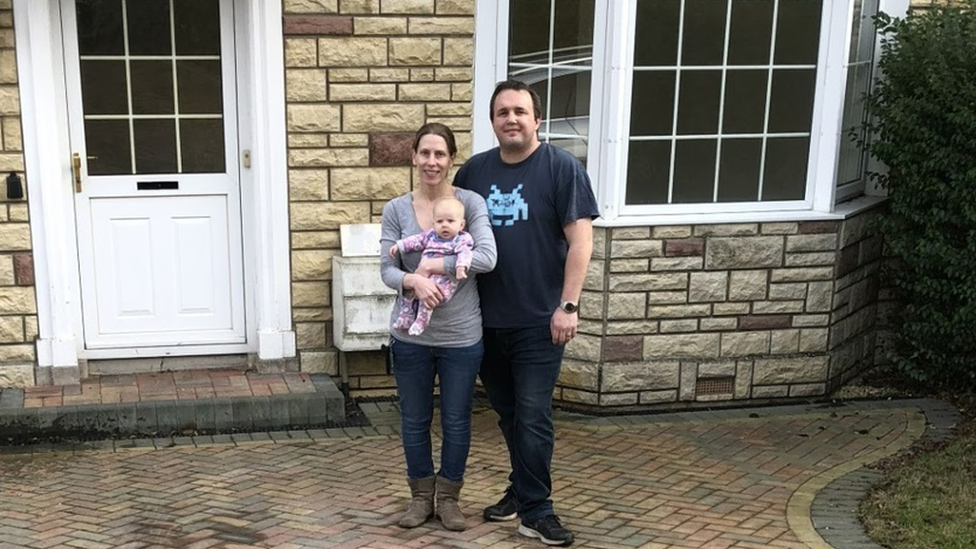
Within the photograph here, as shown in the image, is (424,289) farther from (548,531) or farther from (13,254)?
(13,254)

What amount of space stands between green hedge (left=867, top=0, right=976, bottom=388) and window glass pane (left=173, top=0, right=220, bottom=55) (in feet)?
12.9

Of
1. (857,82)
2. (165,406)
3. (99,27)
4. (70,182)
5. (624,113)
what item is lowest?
(165,406)

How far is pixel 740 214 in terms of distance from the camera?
6.11 meters

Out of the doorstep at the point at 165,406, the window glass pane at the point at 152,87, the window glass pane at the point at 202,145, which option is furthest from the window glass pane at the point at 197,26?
the doorstep at the point at 165,406

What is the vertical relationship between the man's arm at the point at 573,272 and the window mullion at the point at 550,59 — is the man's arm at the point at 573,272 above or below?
below

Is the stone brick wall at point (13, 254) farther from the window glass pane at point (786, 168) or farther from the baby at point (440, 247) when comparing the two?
the window glass pane at point (786, 168)

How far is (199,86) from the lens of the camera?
19.3ft

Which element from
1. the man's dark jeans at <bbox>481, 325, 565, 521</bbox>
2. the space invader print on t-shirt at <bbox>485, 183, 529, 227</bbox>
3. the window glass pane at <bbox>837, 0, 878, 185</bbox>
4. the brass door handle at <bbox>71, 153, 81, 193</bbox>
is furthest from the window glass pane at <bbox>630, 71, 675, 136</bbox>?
the brass door handle at <bbox>71, 153, 81, 193</bbox>

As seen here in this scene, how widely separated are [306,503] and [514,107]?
2.04 m

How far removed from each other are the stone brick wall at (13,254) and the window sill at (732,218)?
3.15 meters

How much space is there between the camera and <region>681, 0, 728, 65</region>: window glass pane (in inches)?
231

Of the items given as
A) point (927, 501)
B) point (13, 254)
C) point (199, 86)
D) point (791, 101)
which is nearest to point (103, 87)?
point (199, 86)

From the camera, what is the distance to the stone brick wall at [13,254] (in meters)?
5.43

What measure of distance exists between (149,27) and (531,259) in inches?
117
